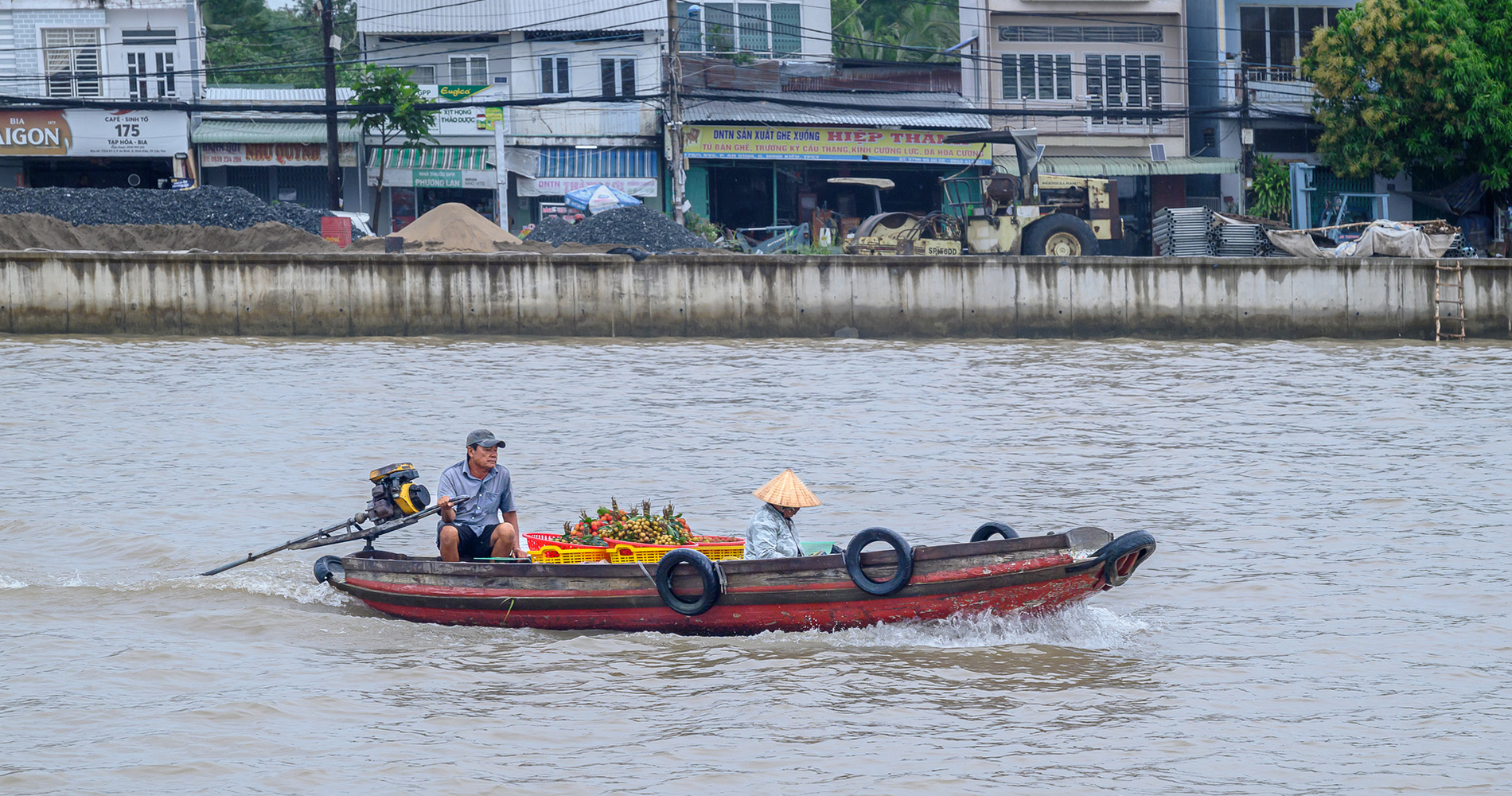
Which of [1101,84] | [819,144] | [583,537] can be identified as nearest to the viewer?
[583,537]

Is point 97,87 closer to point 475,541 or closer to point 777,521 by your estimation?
point 475,541

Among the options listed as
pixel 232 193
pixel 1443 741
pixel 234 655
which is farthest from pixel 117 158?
pixel 1443 741

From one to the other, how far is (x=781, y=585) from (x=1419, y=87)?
30624 mm

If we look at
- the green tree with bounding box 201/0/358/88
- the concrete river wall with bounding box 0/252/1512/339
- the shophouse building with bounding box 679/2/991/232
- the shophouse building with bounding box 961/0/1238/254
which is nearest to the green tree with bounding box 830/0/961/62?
the shophouse building with bounding box 961/0/1238/254

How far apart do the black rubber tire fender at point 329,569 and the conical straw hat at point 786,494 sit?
319 centimetres

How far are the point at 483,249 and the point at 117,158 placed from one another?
12784 mm

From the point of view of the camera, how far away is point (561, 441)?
17.5m

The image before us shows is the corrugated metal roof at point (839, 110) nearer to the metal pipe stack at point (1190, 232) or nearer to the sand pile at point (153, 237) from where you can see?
the metal pipe stack at point (1190, 232)

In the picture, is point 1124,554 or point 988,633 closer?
point 1124,554

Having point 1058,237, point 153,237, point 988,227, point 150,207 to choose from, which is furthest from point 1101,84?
point 153,237

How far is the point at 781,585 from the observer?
30.7 feet

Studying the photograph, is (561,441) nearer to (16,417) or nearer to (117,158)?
(16,417)

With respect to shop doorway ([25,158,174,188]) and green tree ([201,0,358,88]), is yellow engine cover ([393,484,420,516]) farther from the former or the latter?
green tree ([201,0,358,88])

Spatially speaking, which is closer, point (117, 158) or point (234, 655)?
point (234, 655)
